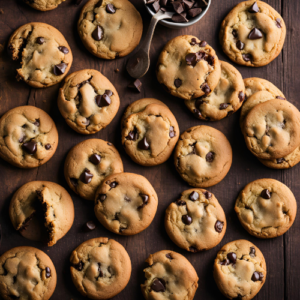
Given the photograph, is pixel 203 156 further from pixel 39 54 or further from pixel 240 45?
pixel 39 54

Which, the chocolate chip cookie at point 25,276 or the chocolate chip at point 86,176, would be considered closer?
the chocolate chip cookie at point 25,276

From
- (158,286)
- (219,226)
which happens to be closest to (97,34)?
(219,226)

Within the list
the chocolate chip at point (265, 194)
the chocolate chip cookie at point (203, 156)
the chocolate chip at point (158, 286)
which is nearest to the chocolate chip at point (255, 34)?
the chocolate chip cookie at point (203, 156)

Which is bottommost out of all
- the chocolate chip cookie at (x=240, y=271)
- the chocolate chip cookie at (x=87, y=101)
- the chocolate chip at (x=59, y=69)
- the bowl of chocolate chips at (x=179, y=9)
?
the chocolate chip cookie at (x=240, y=271)

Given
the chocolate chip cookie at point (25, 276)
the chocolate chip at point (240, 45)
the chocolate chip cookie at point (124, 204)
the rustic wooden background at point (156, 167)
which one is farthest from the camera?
the chocolate chip at point (240, 45)

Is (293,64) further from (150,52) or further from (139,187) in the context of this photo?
(139,187)

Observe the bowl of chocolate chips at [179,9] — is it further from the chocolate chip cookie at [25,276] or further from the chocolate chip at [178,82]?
the chocolate chip cookie at [25,276]

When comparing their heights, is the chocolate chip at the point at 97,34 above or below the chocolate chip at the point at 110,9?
below

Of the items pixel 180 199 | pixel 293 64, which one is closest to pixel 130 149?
pixel 180 199
